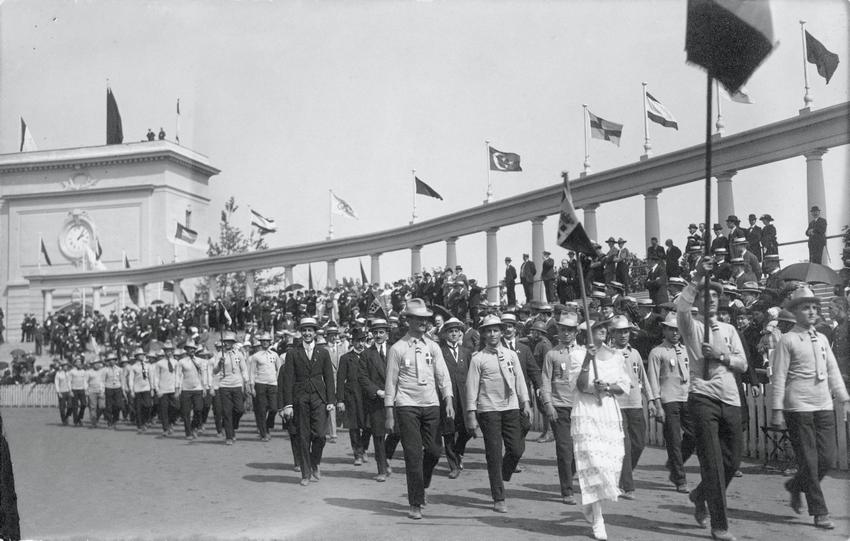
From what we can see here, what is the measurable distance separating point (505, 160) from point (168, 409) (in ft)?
49.2

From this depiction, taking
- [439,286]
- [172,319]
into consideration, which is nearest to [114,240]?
[172,319]

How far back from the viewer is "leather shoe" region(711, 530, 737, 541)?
739 cm

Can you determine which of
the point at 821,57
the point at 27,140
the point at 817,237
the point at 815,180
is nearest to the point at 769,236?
the point at 817,237

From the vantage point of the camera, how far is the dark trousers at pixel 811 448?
7965mm

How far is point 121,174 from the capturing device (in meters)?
66.6

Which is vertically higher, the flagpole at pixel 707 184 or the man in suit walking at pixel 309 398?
the flagpole at pixel 707 184

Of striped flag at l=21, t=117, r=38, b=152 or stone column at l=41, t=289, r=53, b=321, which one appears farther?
striped flag at l=21, t=117, r=38, b=152

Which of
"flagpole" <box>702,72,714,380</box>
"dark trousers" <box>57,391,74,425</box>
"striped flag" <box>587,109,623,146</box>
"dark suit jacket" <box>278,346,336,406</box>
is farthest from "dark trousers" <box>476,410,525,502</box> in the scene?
"dark trousers" <box>57,391,74,425</box>

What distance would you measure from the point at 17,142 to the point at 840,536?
2886 inches

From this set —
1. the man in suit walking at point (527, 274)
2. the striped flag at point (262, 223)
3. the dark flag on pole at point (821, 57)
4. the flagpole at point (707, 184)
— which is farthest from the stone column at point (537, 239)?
the flagpole at point (707, 184)

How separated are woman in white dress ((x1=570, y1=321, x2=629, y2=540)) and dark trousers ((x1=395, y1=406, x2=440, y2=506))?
1828mm

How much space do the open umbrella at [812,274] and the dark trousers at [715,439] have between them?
6.20 m

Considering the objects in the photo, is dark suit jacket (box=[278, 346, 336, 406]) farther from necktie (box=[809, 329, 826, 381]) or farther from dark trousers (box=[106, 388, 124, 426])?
dark trousers (box=[106, 388, 124, 426])

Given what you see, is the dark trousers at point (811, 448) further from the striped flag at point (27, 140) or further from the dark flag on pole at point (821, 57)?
the striped flag at point (27, 140)
